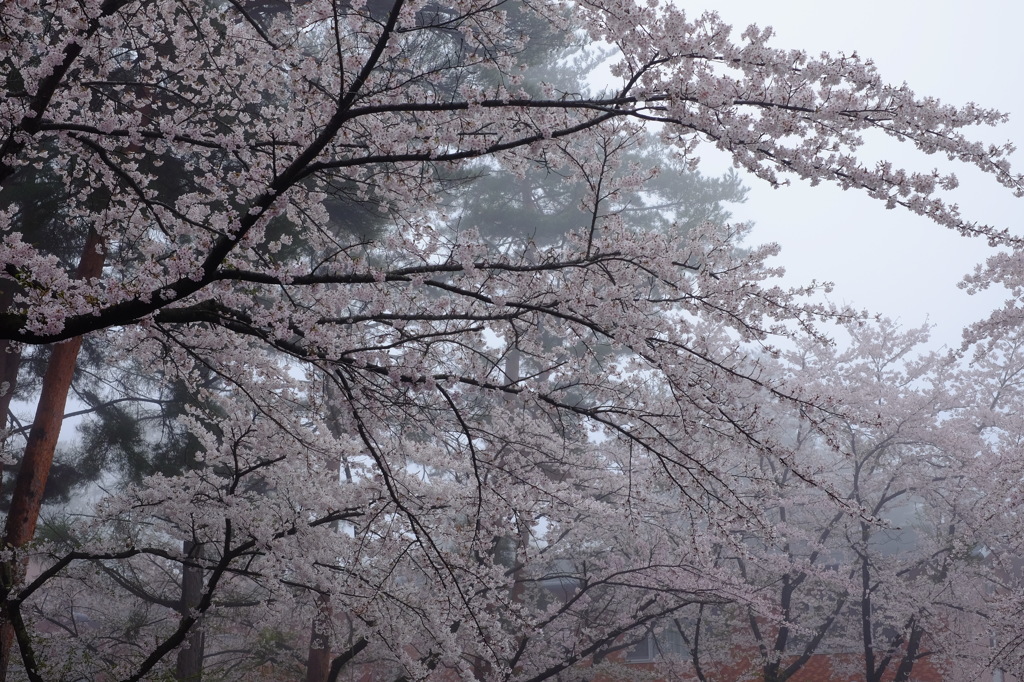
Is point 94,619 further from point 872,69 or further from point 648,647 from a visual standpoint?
point 872,69

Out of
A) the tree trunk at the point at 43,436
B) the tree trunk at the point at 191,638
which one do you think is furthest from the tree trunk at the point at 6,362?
the tree trunk at the point at 191,638

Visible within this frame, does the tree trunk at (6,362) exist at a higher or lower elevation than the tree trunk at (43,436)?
higher

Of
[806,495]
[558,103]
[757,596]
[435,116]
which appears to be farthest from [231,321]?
[806,495]

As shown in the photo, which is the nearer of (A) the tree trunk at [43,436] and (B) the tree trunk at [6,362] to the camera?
(A) the tree trunk at [43,436]

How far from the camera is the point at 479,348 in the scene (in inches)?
183

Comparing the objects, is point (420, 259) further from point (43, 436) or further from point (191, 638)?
point (191, 638)

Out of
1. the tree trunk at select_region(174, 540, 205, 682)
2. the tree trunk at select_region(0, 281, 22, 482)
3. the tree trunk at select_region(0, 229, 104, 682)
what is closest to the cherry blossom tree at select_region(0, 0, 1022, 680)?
the tree trunk at select_region(0, 229, 104, 682)

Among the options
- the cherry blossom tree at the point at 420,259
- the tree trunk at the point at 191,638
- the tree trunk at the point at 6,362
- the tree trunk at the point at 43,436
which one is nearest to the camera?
the cherry blossom tree at the point at 420,259

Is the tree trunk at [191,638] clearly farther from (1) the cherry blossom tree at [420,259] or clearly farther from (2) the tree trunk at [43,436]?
(1) the cherry blossom tree at [420,259]

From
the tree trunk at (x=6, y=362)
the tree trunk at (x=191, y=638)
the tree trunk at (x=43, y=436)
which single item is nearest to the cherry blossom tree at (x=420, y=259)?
the tree trunk at (x=43, y=436)

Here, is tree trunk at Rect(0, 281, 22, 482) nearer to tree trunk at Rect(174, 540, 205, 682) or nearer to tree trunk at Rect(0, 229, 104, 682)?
tree trunk at Rect(0, 229, 104, 682)

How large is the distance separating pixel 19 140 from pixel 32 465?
17.3 feet

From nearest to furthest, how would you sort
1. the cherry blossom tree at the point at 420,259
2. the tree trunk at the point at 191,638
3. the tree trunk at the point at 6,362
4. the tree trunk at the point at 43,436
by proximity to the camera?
the cherry blossom tree at the point at 420,259 < the tree trunk at the point at 43,436 < the tree trunk at the point at 6,362 < the tree trunk at the point at 191,638

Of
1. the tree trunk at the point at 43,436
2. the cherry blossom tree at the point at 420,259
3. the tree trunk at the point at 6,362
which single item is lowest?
the cherry blossom tree at the point at 420,259
